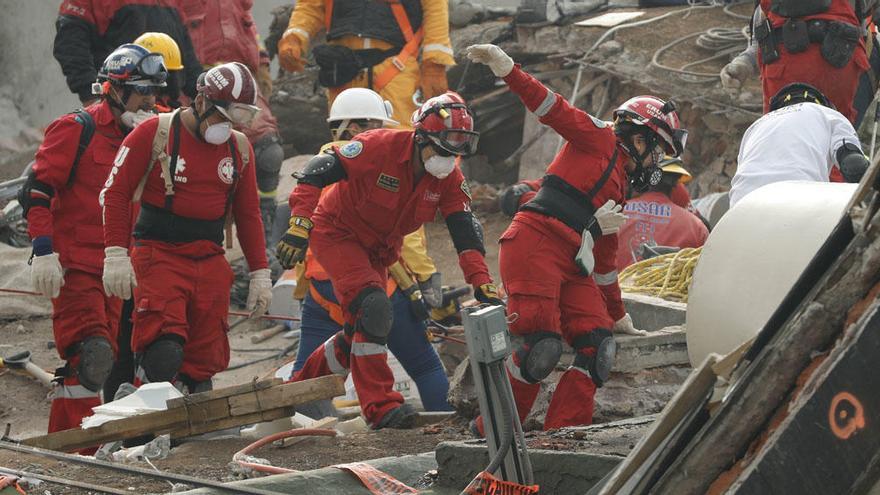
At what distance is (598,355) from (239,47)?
4603 millimetres

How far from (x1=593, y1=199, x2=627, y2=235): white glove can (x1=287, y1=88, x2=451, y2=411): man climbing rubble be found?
1.43 metres

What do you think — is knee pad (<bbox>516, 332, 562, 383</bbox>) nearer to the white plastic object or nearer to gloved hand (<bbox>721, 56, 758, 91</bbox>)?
the white plastic object

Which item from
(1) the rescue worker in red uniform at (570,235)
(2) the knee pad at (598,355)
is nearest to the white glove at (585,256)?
(1) the rescue worker in red uniform at (570,235)

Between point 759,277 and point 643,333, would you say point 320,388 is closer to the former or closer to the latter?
point 643,333

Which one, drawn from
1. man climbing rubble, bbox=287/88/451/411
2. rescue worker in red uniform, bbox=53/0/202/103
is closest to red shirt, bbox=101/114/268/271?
man climbing rubble, bbox=287/88/451/411

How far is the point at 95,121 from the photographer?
7.34 metres

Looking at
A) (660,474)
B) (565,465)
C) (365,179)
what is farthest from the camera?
(365,179)

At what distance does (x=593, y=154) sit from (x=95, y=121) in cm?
263

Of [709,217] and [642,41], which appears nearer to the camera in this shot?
[709,217]

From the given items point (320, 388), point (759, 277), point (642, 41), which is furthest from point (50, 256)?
point (642, 41)

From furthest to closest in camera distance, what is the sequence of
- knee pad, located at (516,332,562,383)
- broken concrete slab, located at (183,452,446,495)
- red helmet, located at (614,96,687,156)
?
red helmet, located at (614,96,687,156), knee pad, located at (516,332,562,383), broken concrete slab, located at (183,452,446,495)

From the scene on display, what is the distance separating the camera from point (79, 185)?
24.1 feet

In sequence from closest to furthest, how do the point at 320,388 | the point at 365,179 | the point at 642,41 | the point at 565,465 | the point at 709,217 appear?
1. the point at 565,465
2. the point at 320,388
3. the point at 365,179
4. the point at 709,217
5. the point at 642,41

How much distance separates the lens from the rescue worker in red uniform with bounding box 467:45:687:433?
6.49 meters
